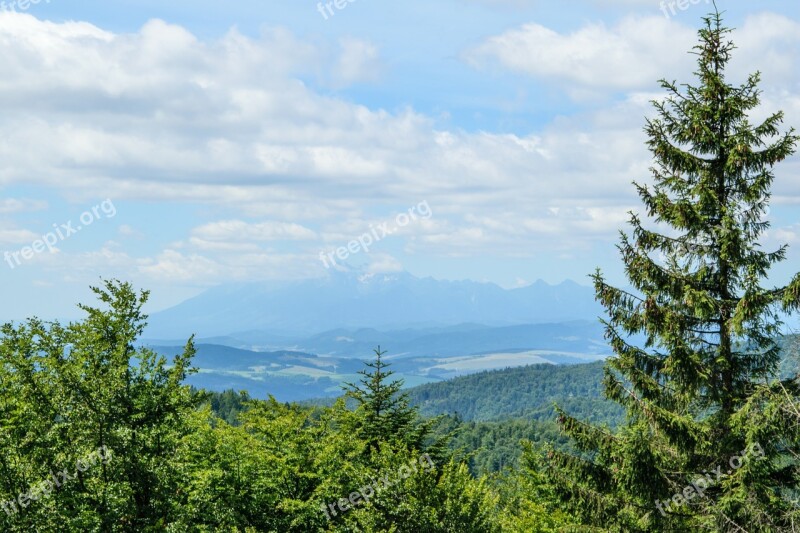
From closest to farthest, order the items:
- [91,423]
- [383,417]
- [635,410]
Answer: [635,410]
[91,423]
[383,417]

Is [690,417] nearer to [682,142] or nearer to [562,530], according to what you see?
[562,530]

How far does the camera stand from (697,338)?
15.7 meters

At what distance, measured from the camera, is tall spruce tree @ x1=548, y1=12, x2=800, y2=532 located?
14.8 meters

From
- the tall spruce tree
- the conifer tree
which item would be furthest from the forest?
the conifer tree

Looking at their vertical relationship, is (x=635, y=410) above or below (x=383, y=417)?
above

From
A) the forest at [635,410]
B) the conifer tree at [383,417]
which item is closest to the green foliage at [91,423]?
the forest at [635,410]

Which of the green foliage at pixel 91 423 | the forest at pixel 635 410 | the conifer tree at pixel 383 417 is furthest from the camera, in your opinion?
the conifer tree at pixel 383 417

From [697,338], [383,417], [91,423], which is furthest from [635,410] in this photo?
[383,417]

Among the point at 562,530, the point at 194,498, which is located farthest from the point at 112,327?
the point at 562,530

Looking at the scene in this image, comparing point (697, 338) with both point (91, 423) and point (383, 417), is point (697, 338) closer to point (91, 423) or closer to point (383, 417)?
point (91, 423)

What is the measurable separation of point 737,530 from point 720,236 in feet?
19.3

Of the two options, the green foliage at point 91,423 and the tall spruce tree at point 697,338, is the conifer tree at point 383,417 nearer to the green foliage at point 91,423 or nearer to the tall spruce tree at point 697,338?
the green foliage at point 91,423

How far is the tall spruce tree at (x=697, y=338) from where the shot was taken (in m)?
14.8

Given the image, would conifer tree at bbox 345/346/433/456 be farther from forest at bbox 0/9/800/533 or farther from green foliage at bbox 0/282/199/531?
green foliage at bbox 0/282/199/531
